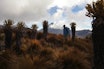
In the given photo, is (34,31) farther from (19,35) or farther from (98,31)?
(98,31)

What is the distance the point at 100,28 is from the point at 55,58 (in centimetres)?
370

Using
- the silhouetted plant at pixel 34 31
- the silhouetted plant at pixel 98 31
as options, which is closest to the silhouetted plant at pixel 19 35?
the silhouetted plant at pixel 34 31

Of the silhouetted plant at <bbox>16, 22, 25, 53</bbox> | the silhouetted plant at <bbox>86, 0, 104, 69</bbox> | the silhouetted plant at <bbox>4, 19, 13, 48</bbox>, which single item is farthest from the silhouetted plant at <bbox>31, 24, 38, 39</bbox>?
the silhouetted plant at <bbox>86, 0, 104, 69</bbox>

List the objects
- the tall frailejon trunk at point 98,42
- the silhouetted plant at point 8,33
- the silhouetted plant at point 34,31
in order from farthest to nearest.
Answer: the silhouetted plant at point 34,31
the silhouetted plant at point 8,33
the tall frailejon trunk at point 98,42

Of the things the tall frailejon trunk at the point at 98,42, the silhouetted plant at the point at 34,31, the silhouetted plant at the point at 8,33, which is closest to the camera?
the tall frailejon trunk at the point at 98,42

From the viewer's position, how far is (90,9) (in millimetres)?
16031

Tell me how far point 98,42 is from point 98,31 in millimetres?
539

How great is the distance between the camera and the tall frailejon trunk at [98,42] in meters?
15.0

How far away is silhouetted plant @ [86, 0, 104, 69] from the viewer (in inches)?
591

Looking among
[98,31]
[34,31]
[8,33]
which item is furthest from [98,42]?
[34,31]

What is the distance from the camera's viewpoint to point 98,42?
49.5ft

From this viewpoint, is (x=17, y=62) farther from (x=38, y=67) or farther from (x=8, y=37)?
(x=8, y=37)

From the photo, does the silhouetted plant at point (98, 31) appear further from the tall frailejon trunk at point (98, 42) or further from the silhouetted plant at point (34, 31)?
the silhouetted plant at point (34, 31)

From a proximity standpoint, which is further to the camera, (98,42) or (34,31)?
(34,31)
